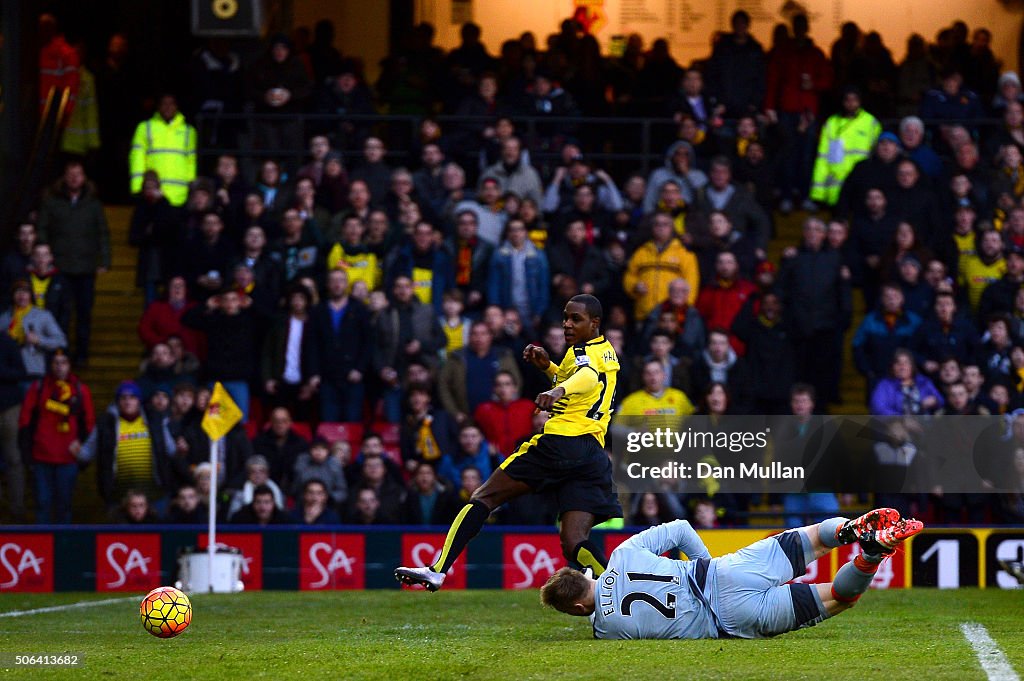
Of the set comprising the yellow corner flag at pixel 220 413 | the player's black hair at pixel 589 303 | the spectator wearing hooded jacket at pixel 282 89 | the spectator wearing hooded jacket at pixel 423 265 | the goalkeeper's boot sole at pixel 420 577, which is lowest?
the goalkeeper's boot sole at pixel 420 577

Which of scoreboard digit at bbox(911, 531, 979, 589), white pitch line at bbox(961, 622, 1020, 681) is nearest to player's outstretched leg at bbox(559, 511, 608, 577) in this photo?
white pitch line at bbox(961, 622, 1020, 681)

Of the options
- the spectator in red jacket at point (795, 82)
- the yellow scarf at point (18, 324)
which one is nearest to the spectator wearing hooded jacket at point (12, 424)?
the yellow scarf at point (18, 324)

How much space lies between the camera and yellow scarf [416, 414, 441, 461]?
49.3ft

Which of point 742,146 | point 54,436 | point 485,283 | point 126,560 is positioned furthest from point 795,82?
point 126,560

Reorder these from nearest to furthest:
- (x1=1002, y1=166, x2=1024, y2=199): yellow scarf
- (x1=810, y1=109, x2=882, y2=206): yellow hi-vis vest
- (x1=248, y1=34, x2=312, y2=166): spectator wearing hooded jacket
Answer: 1. (x1=1002, y1=166, x2=1024, y2=199): yellow scarf
2. (x1=810, y1=109, x2=882, y2=206): yellow hi-vis vest
3. (x1=248, y1=34, x2=312, y2=166): spectator wearing hooded jacket

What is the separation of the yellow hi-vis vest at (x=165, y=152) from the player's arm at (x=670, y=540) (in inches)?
397

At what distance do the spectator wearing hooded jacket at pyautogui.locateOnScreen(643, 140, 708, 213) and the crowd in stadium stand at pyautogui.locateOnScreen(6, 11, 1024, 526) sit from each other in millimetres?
29

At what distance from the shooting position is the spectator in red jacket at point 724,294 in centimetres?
1603

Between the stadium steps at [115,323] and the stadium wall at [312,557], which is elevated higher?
the stadium steps at [115,323]

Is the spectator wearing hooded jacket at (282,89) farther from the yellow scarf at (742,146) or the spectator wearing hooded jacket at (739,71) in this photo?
the yellow scarf at (742,146)

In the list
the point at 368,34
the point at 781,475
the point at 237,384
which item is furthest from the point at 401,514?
the point at 368,34

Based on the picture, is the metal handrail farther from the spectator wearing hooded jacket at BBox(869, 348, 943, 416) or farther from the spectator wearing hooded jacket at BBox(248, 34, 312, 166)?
the spectator wearing hooded jacket at BBox(869, 348, 943, 416)

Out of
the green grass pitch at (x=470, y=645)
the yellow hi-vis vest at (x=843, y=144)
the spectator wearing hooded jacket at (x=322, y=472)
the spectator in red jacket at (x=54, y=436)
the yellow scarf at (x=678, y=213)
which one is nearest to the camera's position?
the green grass pitch at (x=470, y=645)

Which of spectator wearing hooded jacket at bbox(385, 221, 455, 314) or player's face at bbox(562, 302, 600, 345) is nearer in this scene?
player's face at bbox(562, 302, 600, 345)
